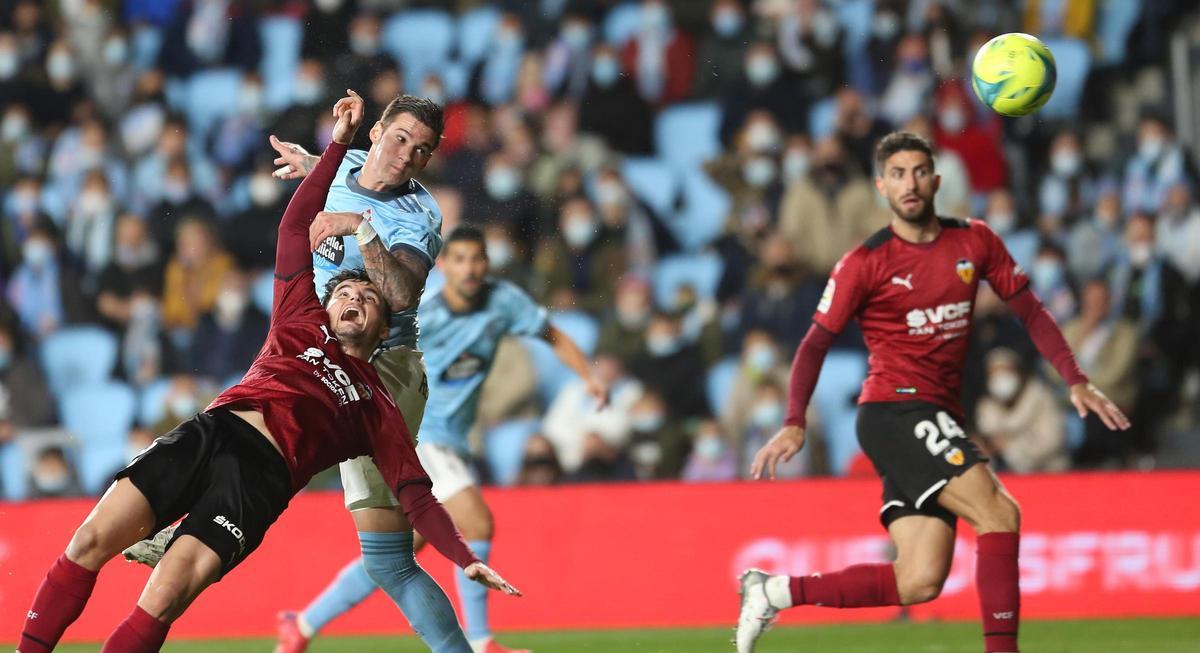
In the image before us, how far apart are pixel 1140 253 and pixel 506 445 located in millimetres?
4934

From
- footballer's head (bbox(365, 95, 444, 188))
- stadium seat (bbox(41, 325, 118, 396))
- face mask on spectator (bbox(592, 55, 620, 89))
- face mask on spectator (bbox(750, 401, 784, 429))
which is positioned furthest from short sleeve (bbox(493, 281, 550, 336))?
face mask on spectator (bbox(592, 55, 620, 89))

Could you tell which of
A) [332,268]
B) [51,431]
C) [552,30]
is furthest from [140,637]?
[552,30]

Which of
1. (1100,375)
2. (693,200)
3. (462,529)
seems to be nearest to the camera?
(462,529)

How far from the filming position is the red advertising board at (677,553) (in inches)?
404

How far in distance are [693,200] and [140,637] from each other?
9.46 m

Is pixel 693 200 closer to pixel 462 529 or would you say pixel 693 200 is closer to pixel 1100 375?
pixel 1100 375

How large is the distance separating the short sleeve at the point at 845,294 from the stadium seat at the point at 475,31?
8.49 m

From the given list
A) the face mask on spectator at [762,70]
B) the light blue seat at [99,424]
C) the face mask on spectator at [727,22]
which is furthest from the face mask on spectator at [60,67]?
the face mask on spectator at [762,70]

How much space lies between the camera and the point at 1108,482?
10375 mm

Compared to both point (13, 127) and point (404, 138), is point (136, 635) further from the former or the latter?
point (13, 127)

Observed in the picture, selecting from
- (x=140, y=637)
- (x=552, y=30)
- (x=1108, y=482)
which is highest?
(x=552, y=30)

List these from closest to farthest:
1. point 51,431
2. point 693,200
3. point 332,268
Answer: point 332,268, point 51,431, point 693,200

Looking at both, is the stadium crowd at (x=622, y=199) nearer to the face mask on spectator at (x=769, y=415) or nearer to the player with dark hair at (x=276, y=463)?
the face mask on spectator at (x=769, y=415)

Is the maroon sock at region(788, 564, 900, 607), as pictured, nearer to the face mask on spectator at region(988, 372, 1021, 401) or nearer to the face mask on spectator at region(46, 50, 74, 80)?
the face mask on spectator at region(988, 372, 1021, 401)
